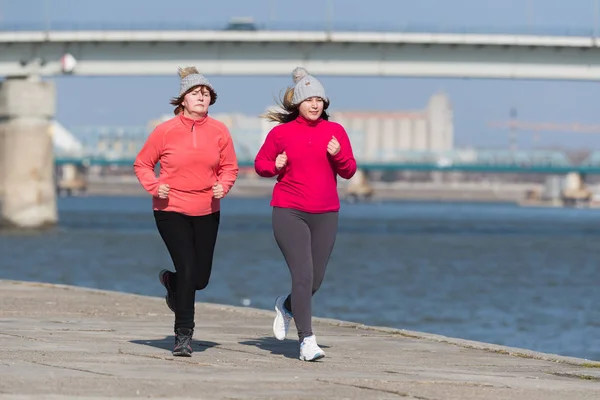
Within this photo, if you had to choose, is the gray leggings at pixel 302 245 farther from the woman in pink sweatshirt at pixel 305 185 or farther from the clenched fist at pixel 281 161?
the clenched fist at pixel 281 161

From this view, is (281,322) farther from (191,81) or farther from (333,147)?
(191,81)

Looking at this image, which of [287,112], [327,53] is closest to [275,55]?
[327,53]

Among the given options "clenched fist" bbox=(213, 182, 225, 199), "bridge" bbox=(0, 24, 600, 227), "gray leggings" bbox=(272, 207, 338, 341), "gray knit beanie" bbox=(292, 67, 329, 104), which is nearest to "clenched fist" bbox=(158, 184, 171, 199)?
"clenched fist" bbox=(213, 182, 225, 199)

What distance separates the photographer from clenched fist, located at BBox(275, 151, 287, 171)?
1091 centimetres

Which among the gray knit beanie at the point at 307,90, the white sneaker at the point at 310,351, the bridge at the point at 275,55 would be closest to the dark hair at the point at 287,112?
the gray knit beanie at the point at 307,90

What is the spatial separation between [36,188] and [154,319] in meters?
50.2

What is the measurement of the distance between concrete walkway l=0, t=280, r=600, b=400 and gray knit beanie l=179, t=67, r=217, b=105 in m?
1.82

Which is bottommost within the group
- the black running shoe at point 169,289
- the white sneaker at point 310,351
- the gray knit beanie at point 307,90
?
the white sneaker at point 310,351

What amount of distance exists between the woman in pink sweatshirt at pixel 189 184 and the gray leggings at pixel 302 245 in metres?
0.46

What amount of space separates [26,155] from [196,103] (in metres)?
54.2

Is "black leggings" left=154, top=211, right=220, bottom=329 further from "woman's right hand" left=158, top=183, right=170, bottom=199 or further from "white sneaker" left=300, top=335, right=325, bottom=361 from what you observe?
"white sneaker" left=300, top=335, right=325, bottom=361

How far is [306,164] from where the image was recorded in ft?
36.0

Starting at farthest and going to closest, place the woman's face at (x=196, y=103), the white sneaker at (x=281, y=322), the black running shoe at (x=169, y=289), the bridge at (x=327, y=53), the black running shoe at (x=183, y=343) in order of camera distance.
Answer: the bridge at (x=327, y=53) < the white sneaker at (x=281, y=322) < the black running shoe at (x=169, y=289) < the woman's face at (x=196, y=103) < the black running shoe at (x=183, y=343)

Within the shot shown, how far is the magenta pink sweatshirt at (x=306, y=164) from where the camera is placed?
10984 millimetres
